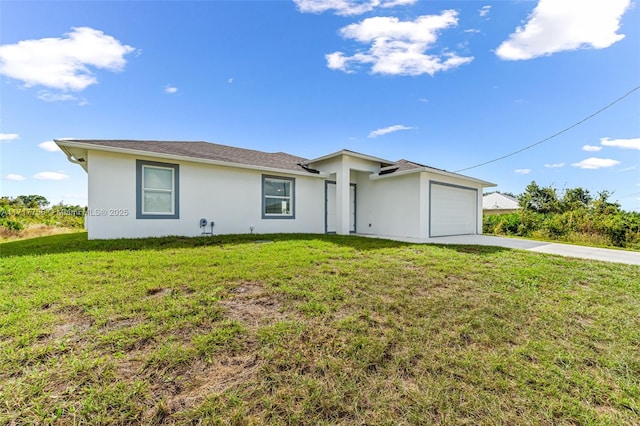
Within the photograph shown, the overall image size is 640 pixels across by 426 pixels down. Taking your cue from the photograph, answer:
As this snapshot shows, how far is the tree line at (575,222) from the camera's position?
11.7m

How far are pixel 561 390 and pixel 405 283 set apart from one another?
2.20 m

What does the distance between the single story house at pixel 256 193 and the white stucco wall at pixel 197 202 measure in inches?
1.0

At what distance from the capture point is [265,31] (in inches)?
378

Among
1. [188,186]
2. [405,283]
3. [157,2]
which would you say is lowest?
[405,283]

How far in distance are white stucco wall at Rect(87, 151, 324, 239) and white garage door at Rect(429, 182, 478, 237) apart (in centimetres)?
467

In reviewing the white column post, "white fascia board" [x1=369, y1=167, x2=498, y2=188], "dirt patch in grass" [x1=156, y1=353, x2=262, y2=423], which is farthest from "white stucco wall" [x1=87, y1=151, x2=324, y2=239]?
"dirt patch in grass" [x1=156, y1=353, x2=262, y2=423]

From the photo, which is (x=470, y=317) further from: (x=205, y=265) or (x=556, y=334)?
(x=205, y=265)

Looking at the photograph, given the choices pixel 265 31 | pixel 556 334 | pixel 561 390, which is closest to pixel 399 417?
pixel 561 390

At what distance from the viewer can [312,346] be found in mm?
2477

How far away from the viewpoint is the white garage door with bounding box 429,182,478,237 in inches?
429

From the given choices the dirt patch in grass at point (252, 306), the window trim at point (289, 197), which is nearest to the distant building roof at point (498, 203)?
the window trim at point (289, 197)

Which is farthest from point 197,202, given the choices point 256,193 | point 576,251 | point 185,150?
point 576,251

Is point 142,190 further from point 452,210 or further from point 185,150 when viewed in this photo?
point 452,210

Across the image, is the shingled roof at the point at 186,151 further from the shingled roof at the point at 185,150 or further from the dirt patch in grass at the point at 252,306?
the dirt patch in grass at the point at 252,306
